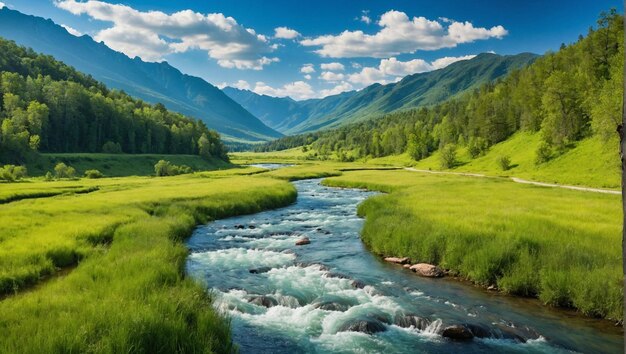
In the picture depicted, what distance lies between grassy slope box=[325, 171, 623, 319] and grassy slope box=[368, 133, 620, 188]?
39.5 m

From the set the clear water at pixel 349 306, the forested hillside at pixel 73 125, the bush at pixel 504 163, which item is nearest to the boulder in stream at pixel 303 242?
the clear water at pixel 349 306

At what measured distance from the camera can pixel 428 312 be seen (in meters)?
18.3

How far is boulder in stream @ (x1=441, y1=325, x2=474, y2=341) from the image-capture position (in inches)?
626

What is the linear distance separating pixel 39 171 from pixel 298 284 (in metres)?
107

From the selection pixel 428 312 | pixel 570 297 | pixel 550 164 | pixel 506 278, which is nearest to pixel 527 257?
pixel 506 278

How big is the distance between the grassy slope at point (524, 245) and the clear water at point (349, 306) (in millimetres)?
1206

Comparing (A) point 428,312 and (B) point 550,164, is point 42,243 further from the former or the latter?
(B) point 550,164

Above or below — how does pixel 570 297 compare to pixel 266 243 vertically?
above

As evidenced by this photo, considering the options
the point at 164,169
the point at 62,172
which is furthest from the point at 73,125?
the point at 62,172

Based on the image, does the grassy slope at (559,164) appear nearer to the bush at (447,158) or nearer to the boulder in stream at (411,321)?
the bush at (447,158)

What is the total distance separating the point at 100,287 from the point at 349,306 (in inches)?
441

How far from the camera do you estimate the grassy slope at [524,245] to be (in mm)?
19094

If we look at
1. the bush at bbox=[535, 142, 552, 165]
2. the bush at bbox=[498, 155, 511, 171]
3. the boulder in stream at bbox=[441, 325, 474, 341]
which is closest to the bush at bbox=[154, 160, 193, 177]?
the bush at bbox=[498, 155, 511, 171]

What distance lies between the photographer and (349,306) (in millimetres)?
18969
